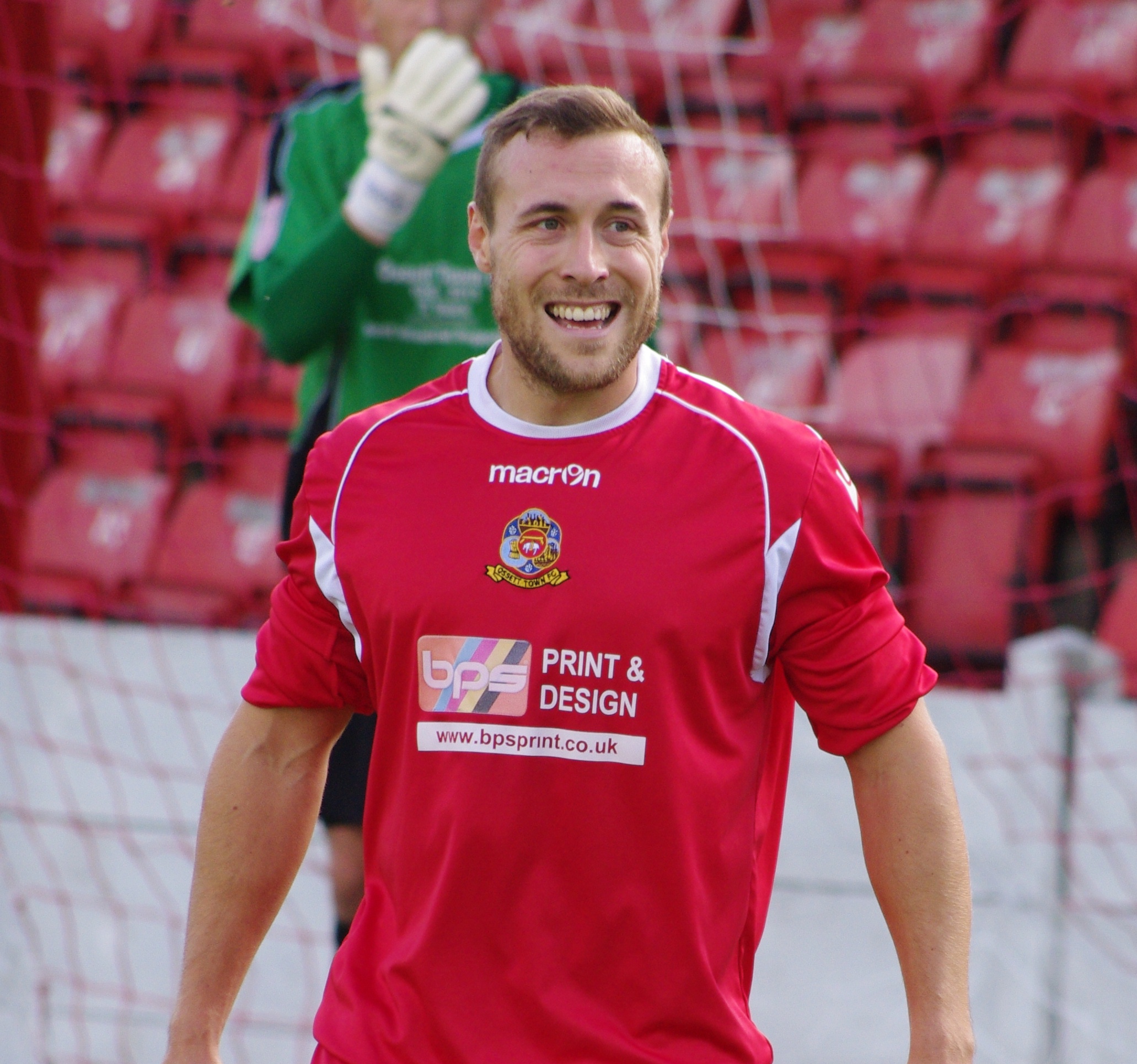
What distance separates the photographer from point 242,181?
21.8 feet

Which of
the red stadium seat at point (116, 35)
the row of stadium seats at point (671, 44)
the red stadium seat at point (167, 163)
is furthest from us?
the red stadium seat at point (116, 35)

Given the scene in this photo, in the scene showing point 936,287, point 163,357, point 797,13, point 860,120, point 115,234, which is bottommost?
point 163,357

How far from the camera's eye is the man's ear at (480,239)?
178cm

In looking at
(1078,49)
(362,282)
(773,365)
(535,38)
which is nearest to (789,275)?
(773,365)

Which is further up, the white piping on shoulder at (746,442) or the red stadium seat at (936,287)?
the red stadium seat at (936,287)

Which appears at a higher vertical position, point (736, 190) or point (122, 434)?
point (736, 190)

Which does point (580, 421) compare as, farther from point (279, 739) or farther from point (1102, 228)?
point (1102, 228)

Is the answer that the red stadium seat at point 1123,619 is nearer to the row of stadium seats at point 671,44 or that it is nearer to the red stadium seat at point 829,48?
the row of stadium seats at point 671,44

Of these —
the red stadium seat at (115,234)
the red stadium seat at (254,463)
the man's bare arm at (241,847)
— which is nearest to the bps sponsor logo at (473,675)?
the man's bare arm at (241,847)

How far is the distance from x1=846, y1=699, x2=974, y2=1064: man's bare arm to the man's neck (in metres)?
0.45

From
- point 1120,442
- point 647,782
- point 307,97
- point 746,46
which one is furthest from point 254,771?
point 746,46

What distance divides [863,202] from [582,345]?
4546 mm

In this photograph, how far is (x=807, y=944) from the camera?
3.27 m

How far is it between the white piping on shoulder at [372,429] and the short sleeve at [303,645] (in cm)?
4
